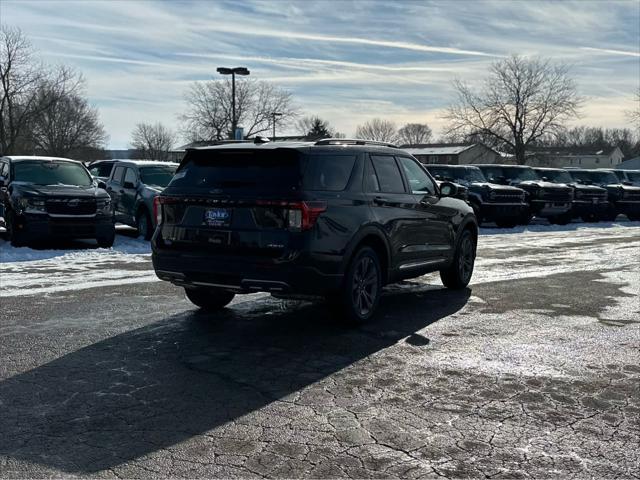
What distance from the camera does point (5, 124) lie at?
51.3 meters

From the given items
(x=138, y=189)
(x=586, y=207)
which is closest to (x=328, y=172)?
(x=138, y=189)

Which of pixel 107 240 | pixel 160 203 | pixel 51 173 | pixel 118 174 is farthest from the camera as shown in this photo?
pixel 118 174

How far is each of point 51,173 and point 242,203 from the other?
930 cm

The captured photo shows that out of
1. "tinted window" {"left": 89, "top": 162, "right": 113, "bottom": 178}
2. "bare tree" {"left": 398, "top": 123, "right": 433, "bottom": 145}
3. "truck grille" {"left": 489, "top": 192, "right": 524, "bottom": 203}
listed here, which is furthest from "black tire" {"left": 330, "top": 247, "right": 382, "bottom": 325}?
"bare tree" {"left": 398, "top": 123, "right": 433, "bottom": 145}

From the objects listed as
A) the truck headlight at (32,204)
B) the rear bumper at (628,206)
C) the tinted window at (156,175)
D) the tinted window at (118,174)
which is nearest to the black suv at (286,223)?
the truck headlight at (32,204)

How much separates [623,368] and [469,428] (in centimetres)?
215

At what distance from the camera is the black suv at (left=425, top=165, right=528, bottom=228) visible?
21.4 m

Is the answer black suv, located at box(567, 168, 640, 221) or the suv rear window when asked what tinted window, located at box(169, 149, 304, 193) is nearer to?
the suv rear window

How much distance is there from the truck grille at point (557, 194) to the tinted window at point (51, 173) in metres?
15.4

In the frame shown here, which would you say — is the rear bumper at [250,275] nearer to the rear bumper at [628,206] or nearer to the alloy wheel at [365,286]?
the alloy wheel at [365,286]

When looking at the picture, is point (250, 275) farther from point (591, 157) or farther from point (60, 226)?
point (591, 157)

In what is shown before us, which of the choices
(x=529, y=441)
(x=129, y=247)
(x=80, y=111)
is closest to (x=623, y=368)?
(x=529, y=441)

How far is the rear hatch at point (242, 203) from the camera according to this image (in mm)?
6266

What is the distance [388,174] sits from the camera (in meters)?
7.72
